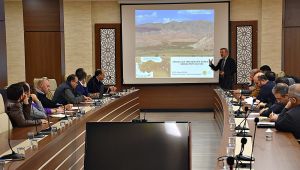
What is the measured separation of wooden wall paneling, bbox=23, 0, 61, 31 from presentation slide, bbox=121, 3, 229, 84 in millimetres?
2436

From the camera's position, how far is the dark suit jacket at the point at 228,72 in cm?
1104

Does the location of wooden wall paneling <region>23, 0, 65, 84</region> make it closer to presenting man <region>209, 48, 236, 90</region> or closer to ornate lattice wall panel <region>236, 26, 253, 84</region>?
presenting man <region>209, 48, 236, 90</region>

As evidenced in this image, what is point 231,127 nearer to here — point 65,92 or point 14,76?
point 65,92

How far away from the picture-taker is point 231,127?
15.4ft

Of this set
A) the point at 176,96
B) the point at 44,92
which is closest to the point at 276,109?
the point at 44,92

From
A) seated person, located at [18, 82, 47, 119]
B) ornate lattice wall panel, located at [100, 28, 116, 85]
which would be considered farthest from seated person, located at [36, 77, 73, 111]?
ornate lattice wall panel, located at [100, 28, 116, 85]

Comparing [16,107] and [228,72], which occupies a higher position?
[228,72]

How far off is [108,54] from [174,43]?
1.77 m

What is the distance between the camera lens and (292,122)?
439 centimetres

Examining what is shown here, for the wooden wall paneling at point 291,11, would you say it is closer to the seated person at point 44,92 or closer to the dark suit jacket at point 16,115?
the seated person at point 44,92

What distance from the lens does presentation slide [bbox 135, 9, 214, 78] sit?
11789mm

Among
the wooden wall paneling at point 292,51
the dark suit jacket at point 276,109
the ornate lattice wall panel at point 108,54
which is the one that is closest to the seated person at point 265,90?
the dark suit jacket at point 276,109

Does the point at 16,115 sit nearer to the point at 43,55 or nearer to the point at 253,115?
the point at 253,115

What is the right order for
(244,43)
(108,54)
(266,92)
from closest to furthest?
(266,92) < (244,43) < (108,54)
